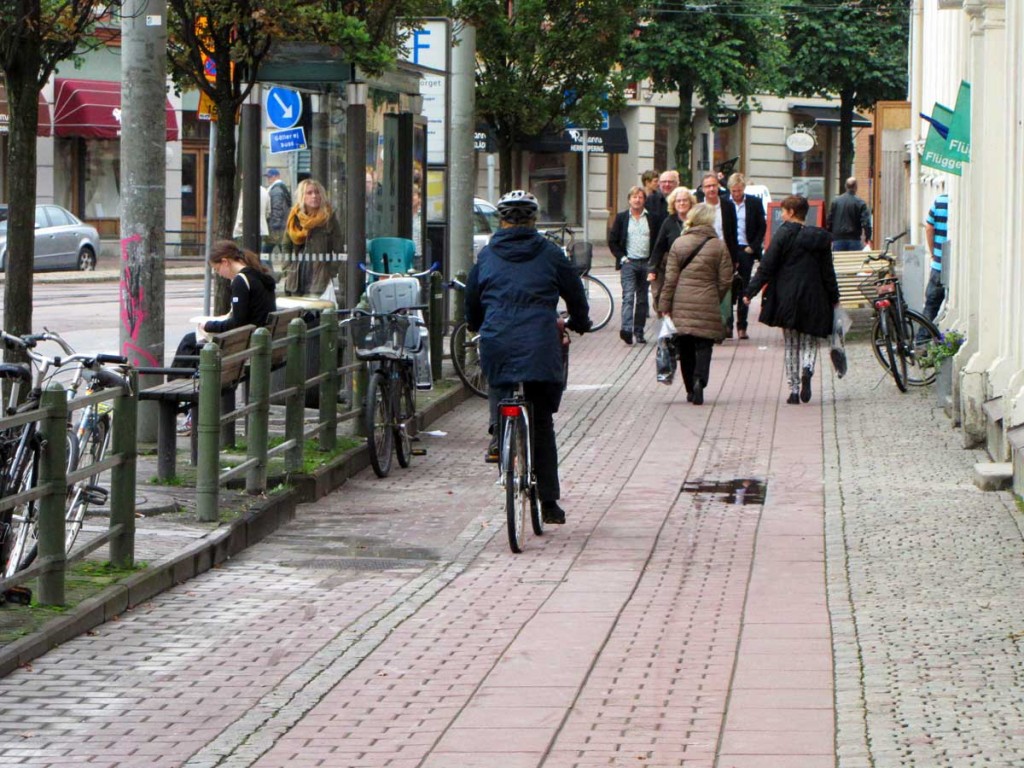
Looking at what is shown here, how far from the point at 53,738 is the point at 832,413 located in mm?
10178

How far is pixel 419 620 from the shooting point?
801 cm

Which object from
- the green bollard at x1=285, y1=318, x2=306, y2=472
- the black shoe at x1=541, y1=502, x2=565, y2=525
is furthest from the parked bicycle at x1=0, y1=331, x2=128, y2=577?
the black shoe at x1=541, y1=502, x2=565, y2=525

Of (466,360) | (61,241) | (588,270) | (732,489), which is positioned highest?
(61,241)

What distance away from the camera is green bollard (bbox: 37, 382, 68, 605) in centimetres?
738

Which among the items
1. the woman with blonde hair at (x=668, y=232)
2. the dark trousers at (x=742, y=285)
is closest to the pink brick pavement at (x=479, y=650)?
the woman with blonde hair at (x=668, y=232)

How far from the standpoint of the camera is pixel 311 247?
48.9ft

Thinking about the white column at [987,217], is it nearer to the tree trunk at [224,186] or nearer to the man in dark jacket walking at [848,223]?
the tree trunk at [224,186]

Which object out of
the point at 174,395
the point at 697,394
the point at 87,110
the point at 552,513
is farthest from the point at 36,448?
the point at 87,110

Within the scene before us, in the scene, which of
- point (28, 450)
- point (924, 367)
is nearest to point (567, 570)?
point (28, 450)

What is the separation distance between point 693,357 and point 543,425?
19.9 ft

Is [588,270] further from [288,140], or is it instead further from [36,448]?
[36,448]

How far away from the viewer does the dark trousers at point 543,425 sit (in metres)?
9.92

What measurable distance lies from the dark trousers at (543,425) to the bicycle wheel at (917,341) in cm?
720

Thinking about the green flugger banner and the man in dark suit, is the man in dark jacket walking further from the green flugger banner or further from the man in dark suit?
the green flugger banner
